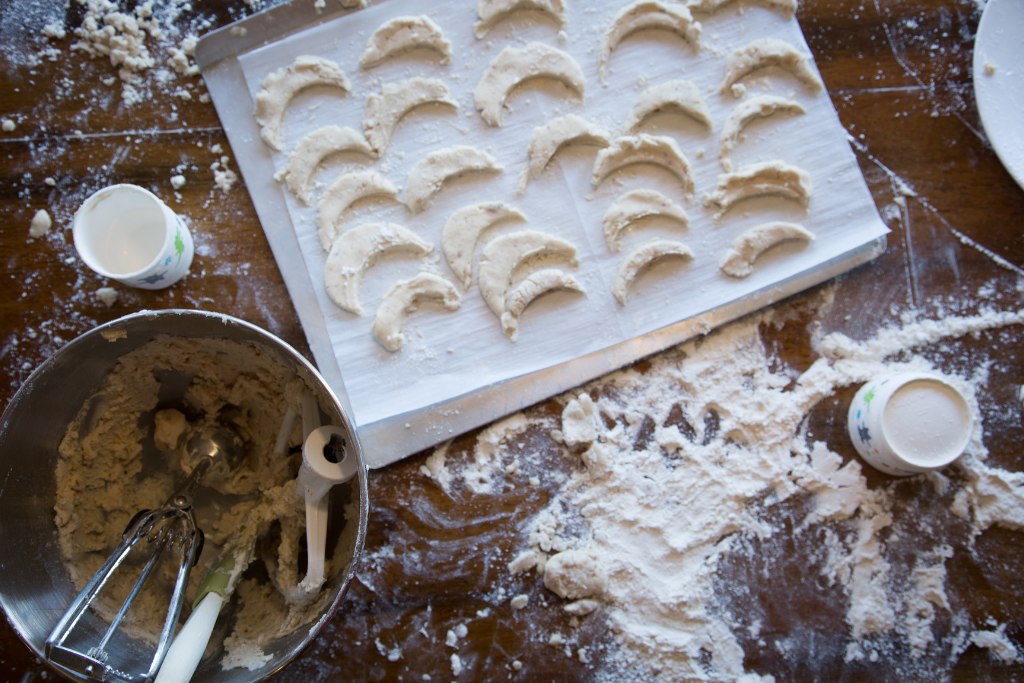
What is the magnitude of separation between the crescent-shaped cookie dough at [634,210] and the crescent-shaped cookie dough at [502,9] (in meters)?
0.39

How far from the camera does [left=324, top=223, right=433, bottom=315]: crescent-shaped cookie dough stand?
1.13m

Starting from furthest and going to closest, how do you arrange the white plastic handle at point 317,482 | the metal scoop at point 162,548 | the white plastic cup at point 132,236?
the white plastic cup at point 132,236, the white plastic handle at point 317,482, the metal scoop at point 162,548

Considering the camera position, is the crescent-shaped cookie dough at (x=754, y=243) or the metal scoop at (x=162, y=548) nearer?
the metal scoop at (x=162, y=548)

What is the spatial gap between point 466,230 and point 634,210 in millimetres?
339

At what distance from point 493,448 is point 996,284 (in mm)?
1090

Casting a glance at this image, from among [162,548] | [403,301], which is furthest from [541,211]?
[162,548]

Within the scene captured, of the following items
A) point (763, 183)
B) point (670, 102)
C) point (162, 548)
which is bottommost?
point (162, 548)

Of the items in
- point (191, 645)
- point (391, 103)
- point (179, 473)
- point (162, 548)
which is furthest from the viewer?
point (391, 103)

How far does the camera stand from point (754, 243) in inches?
46.0

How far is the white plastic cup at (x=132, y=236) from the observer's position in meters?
1.03

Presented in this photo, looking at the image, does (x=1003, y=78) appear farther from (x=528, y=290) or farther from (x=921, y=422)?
(x=528, y=290)

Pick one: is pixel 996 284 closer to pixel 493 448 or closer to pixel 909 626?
pixel 909 626

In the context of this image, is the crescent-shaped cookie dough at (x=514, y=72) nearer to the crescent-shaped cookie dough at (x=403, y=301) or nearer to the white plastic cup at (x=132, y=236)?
the crescent-shaped cookie dough at (x=403, y=301)

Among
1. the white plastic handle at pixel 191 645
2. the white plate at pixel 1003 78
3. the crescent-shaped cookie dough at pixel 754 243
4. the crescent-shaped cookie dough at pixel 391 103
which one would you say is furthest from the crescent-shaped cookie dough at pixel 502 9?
the white plastic handle at pixel 191 645
